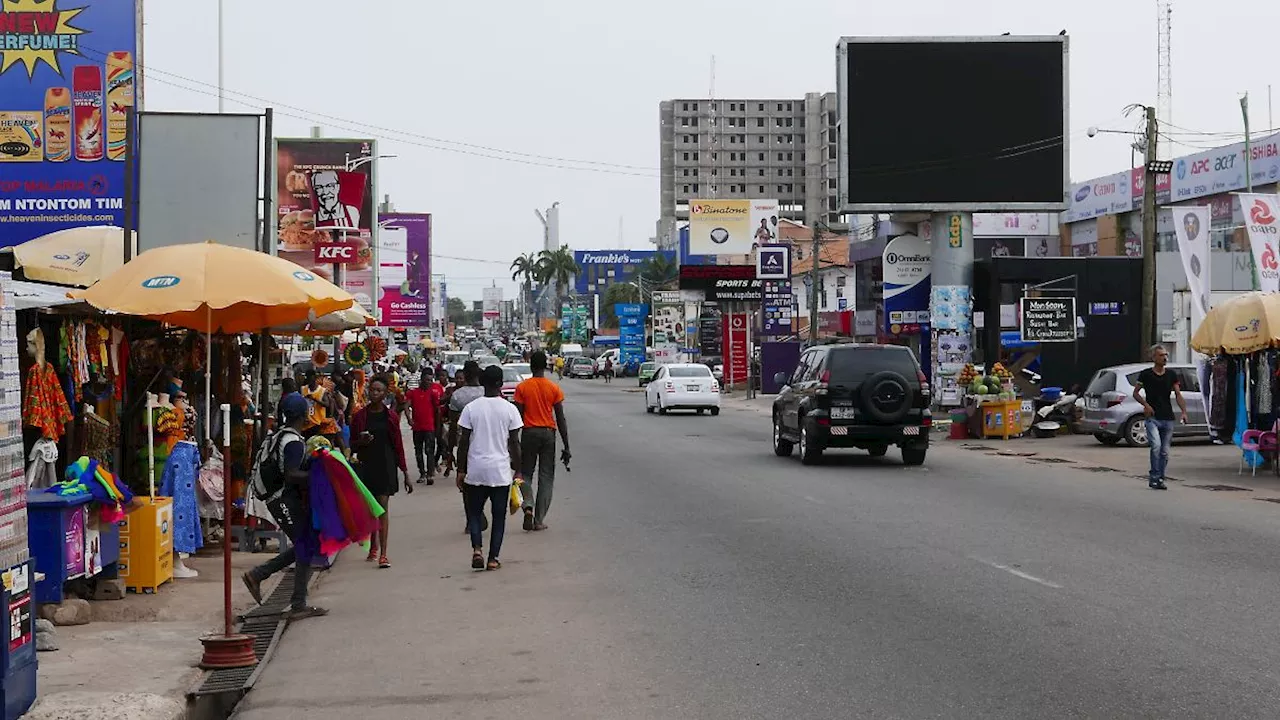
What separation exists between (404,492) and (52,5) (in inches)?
478

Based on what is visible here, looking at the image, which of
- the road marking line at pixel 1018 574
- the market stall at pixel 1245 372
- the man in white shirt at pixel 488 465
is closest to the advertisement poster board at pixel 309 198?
the market stall at pixel 1245 372

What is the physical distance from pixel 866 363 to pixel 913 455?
1.81 metres

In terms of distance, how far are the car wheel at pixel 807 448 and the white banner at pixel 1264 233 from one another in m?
8.06

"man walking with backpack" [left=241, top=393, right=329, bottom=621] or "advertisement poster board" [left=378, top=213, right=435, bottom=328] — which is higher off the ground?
"advertisement poster board" [left=378, top=213, right=435, bottom=328]

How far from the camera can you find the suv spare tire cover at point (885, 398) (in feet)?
70.6

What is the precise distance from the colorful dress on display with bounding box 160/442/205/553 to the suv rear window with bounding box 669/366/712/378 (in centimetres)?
3101

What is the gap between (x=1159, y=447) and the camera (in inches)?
717

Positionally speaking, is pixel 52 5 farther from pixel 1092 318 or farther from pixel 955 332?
pixel 1092 318

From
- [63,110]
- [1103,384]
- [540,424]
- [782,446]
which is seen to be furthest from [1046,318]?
[540,424]

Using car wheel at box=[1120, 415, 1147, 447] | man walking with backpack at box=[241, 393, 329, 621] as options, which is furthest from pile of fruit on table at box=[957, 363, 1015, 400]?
man walking with backpack at box=[241, 393, 329, 621]

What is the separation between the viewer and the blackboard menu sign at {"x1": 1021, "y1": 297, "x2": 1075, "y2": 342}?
3519cm

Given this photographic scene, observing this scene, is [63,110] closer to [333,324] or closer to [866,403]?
[333,324]

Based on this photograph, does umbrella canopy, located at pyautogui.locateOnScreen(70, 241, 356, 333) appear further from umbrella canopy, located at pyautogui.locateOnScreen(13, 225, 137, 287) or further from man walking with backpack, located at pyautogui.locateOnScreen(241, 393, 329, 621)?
umbrella canopy, located at pyautogui.locateOnScreen(13, 225, 137, 287)

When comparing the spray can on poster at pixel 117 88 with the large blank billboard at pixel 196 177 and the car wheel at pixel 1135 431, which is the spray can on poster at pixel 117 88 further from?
the car wheel at pixel 1135 431
